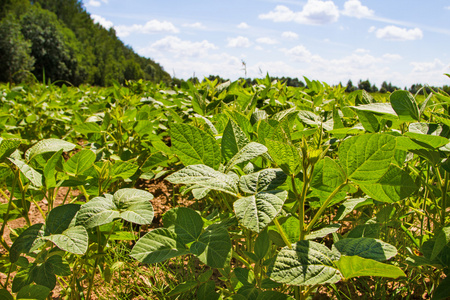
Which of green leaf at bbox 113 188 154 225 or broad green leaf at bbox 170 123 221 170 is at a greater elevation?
broad green leaf at bbox 170 123 221 170

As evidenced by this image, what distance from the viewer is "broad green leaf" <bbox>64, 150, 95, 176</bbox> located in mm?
1014

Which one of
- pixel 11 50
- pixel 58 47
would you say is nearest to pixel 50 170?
pixel 11 50

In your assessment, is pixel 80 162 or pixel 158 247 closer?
pixel 158 247

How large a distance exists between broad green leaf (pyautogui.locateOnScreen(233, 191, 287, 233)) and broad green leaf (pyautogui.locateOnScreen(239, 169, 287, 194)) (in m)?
0.02

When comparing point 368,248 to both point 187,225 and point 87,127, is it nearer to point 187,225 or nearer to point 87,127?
point 187,225

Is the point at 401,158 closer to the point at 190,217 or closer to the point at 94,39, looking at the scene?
the point at 190,217

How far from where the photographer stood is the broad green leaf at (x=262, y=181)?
0.67 metres

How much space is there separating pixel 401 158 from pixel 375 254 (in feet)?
1.18

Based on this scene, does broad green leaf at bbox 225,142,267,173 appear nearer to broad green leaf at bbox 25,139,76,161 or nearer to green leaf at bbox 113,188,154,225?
green leaf at bbox 113,188,154,225

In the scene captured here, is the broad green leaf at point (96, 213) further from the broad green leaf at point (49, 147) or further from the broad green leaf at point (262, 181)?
the broad green leaf at point (262, 181)

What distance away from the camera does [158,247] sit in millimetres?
736

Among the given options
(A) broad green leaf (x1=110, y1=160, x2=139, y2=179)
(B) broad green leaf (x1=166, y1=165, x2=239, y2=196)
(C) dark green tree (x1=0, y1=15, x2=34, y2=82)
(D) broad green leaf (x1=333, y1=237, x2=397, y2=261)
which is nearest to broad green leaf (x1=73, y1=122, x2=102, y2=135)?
(A) broad green leaf (x1=110, y1=160, x2=139, y2=179)

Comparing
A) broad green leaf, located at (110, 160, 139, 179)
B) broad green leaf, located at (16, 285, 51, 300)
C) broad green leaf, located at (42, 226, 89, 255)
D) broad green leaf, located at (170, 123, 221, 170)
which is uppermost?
broad green leaf, located at (170, 123, 221, 170)

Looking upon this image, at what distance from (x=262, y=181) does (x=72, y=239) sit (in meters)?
0.46
